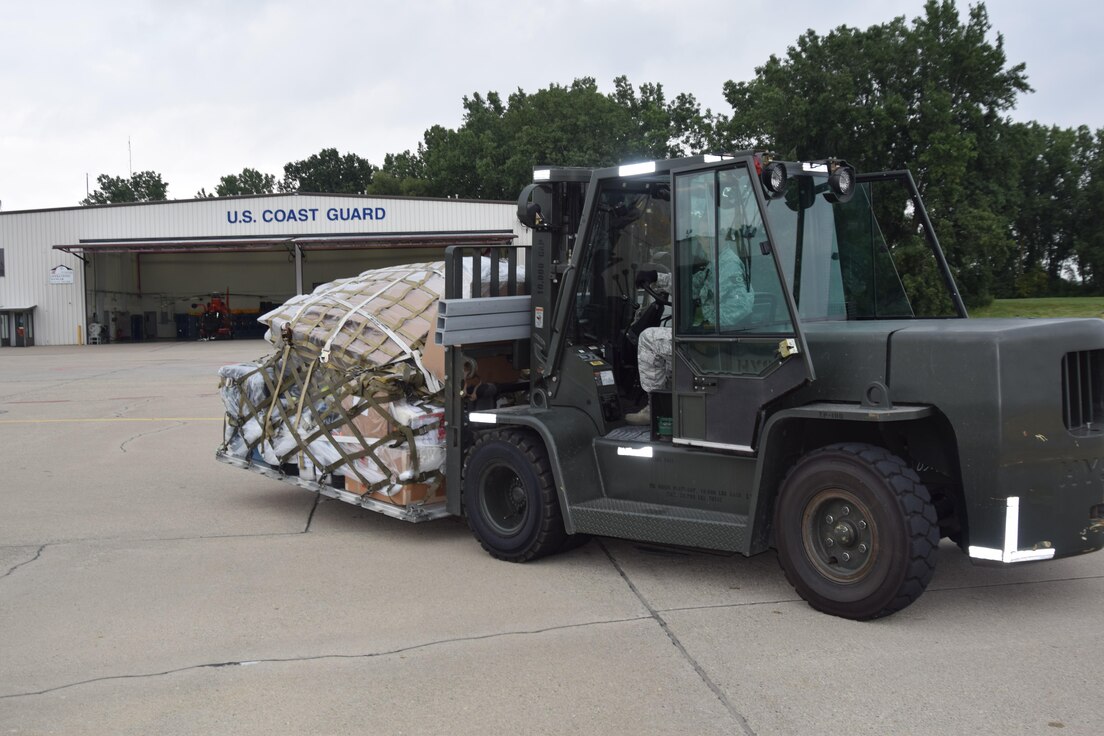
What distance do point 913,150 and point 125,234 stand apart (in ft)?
110

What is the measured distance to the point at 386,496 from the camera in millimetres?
7227

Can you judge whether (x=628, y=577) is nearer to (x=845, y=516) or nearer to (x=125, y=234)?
(x=845, y=516)

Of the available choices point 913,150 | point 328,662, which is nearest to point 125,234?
point 913,150

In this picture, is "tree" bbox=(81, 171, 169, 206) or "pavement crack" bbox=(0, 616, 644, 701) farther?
"tree" bbox=(81, 171, 169, 206)

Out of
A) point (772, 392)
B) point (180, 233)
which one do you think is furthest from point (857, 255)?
point (180, 233)

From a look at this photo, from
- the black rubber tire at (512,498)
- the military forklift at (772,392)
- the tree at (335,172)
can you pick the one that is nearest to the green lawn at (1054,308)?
the military forklift at (772,392)

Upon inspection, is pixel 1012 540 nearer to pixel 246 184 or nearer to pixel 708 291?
pixel 708 291

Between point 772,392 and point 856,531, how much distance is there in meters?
0.85

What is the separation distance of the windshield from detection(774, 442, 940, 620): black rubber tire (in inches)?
45.4

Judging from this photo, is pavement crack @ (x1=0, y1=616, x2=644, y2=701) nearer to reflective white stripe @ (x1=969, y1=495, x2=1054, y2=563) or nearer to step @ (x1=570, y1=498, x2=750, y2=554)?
step @ (x1=570, y1=498, x2=750, y2=554)

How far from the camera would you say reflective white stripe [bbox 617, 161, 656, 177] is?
5.93 metres

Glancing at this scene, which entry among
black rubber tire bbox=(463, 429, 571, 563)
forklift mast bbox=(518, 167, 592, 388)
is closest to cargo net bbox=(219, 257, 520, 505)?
black rubber tire bbox=(463, 429, 571, 563)

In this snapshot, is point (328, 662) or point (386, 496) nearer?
point (328, 662)

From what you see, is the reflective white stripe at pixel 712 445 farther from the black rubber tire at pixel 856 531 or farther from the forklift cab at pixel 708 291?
the black rubber tire at pixel 856 531
